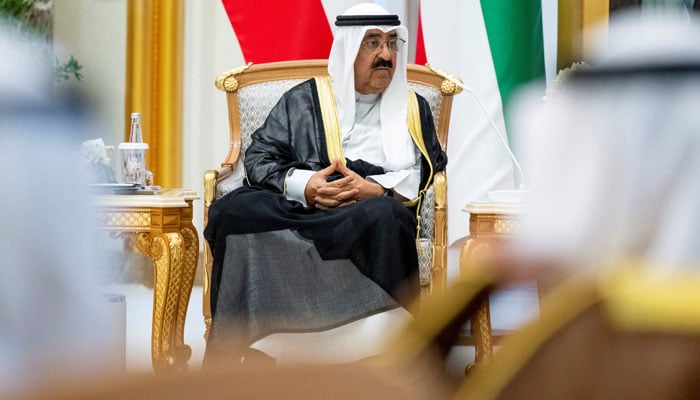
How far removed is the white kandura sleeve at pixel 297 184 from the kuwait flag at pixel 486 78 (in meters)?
1.59

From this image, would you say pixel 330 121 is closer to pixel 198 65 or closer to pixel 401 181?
pixel 401 181

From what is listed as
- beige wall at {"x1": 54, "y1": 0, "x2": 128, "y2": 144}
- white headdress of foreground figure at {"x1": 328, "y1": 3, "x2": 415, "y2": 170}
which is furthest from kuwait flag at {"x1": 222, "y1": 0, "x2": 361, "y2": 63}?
white headdress of foreground figure at {"x1": 328, "y1": 3, "x2": 415, "y2": 170}

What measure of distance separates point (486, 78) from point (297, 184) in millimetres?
1836

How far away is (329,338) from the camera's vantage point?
3.56m

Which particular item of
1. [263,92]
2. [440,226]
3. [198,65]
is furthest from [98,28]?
[440,226]

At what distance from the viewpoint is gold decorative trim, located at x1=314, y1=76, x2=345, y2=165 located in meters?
4.09

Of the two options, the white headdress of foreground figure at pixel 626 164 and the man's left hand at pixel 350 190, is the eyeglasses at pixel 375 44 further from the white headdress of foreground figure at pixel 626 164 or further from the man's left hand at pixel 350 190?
the white headdress of foreground figure at pixel 626 164

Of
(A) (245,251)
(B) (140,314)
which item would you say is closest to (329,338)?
(A) (245,251)

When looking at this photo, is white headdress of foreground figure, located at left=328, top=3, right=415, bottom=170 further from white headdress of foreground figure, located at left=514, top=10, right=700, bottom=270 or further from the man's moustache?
white headdress of foreground figure, located at left=514, top=10, right=700, bottom=270

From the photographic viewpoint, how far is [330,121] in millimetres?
4137

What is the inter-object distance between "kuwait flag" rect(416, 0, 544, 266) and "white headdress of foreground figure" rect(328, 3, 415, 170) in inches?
44.5

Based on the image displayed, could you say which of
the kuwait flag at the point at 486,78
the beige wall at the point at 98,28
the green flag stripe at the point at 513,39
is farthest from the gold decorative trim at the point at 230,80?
the green flag stripe at the point at 513,39

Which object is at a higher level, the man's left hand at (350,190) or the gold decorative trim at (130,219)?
the man's left hand at (350,190)

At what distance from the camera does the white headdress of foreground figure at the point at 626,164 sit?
42.4 inches
